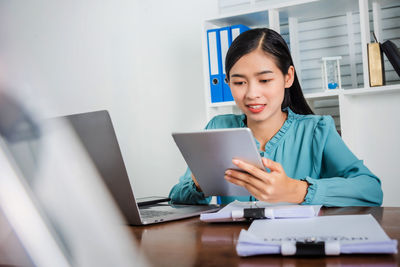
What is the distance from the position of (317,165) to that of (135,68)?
6.60 ft

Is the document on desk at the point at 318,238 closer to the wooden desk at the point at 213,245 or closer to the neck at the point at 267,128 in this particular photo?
the wooden desk at the point at 213,245

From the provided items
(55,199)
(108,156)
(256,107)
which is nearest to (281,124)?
(256,107)

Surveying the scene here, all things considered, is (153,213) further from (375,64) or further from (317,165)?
(375,64)

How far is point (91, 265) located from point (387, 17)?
2.29m

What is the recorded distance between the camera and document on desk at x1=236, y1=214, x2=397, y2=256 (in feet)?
2.05

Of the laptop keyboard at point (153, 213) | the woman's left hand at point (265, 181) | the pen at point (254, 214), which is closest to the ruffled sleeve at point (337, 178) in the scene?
the woman's left hand at point (265, 181)

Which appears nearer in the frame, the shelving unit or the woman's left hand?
the woman's left hand

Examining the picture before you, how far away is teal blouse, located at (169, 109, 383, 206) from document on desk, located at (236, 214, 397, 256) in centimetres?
27

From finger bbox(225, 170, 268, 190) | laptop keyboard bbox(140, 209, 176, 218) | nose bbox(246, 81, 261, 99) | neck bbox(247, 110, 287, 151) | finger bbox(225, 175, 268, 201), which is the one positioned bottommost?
laptop keyboard bbox(140, 209, 176, 218)

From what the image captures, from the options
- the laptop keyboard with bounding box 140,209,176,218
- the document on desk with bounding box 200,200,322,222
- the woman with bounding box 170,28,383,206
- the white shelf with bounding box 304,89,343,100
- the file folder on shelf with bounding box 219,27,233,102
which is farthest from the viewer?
the file folder on shelf with bounding box 219,27,233,102

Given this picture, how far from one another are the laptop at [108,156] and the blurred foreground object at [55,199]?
2cm

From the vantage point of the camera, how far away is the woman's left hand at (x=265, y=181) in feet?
3.12

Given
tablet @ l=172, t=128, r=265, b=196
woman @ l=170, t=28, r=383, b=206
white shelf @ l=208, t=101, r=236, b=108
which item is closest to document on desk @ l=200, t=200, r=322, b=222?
tablet @ l=172, t=128, r=265, b=196

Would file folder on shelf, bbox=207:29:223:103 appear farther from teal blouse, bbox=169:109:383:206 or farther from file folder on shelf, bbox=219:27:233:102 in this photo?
teal blouse, bbox=169:109:383:206
